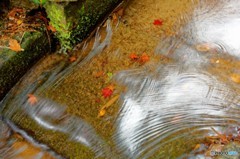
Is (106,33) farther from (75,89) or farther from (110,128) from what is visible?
(110,128)

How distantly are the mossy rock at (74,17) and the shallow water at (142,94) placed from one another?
0.54ft

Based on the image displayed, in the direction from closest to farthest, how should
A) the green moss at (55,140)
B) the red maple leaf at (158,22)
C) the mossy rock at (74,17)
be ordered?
the green moss at (55,140), the mossy rock at (74,17), the red maple leaf at (158,22)

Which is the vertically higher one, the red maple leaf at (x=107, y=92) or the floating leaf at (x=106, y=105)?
the red maple leaf at (x=107, y=92)

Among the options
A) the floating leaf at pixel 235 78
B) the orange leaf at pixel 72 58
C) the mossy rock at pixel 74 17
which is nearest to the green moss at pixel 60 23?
the mossy rock at pixel 74 17

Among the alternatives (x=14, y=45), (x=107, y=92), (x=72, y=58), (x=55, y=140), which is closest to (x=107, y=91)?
(x=107, y=92)

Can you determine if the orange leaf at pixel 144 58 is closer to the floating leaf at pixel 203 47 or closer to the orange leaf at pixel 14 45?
the floating leaf at pixel 203 47

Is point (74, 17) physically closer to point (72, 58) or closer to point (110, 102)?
point (72, 58)

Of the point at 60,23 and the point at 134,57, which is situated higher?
the point at 60,23

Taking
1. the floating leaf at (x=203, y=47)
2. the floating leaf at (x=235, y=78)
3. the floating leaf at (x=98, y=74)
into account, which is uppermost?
the floating leaf at (x=203, y=47)

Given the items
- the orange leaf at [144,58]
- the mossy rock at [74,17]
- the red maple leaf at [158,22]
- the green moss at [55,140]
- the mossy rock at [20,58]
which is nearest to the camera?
the green moss at [55,140]

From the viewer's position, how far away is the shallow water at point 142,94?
350 cm

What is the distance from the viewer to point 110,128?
3615 mm

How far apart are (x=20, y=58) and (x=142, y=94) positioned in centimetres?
140

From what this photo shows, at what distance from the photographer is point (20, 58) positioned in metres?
3.93
